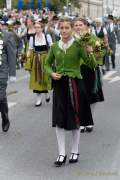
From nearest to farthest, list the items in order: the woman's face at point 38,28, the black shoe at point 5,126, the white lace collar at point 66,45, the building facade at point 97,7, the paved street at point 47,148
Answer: the paved street at point 47,148, the white lace collar at point 66,45, the black shoe at point 5,126, the woman's face at point 38,28, the building facade at point 97,7

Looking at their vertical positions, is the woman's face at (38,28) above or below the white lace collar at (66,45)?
below

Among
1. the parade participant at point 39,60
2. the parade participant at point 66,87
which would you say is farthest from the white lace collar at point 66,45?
the parade participant at point 39,60

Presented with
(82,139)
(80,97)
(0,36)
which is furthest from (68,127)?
(0,36)

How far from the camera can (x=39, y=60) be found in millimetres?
12555

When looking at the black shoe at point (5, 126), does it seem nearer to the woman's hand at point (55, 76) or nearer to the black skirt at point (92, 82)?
the black skirt at point (92, 82)

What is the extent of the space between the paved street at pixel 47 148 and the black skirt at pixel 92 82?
53 centimetres

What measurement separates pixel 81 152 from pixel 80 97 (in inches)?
40.6

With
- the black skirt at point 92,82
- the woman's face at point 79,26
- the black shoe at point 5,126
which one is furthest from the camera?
the black shoe at point 5,126

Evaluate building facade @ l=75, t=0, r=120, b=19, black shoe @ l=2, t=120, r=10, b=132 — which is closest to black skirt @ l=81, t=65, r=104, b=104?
black shoe @ l=2, t=120, r=10, b=132

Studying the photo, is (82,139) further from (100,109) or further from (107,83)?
(107,83)

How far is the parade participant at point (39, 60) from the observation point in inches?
482

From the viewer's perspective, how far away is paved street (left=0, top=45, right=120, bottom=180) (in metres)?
7.23

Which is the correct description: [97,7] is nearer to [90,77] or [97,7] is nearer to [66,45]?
[90,77]

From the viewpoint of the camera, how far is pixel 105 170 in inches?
289
